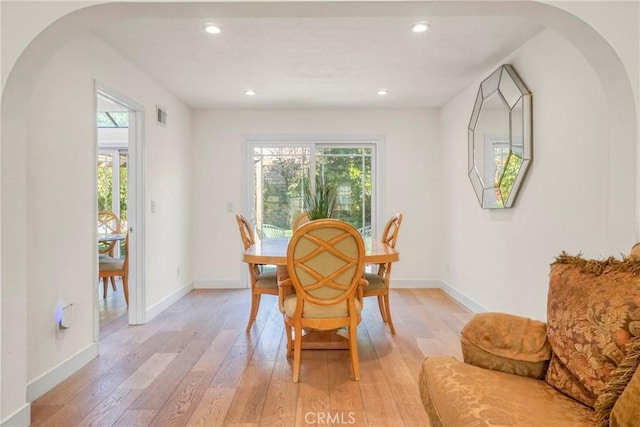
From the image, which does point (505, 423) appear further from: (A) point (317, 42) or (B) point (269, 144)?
(B) point (269, 144)

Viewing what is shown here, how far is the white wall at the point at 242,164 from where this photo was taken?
4879mm

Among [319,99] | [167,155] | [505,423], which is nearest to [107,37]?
[167,155]

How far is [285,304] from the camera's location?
7.73 ft

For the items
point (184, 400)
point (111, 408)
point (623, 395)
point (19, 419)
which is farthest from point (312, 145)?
point (623, 395)

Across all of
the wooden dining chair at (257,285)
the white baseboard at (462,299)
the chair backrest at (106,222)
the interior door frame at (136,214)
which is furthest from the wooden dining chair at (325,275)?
the chair backrest at (106,222)

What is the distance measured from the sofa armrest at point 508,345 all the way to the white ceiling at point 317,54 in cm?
185

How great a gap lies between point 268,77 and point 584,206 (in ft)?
9.07

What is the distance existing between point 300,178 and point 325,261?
9.47 ft

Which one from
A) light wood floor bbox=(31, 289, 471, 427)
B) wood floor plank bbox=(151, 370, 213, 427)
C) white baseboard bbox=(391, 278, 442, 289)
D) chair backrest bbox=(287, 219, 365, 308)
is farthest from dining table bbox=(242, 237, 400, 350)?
white baseboard bbox=(391, 278, 442, 289)

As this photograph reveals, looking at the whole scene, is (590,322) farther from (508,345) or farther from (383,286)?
(383,286)

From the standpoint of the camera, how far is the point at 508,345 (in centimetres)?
136

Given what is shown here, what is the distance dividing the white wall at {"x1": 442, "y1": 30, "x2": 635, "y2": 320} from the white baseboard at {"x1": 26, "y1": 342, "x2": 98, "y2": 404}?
304 cm

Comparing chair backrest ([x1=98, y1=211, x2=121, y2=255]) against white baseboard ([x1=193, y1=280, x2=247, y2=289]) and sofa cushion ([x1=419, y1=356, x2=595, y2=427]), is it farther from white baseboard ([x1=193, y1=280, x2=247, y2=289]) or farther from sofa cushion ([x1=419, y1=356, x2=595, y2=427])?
sofa cushion ([x1=419, y1=356, x2=595, y2=427])

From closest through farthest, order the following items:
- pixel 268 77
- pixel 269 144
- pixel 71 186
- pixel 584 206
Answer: pixel 584 206, pixel 71 186, pixel 268 77, pixel 269 144
